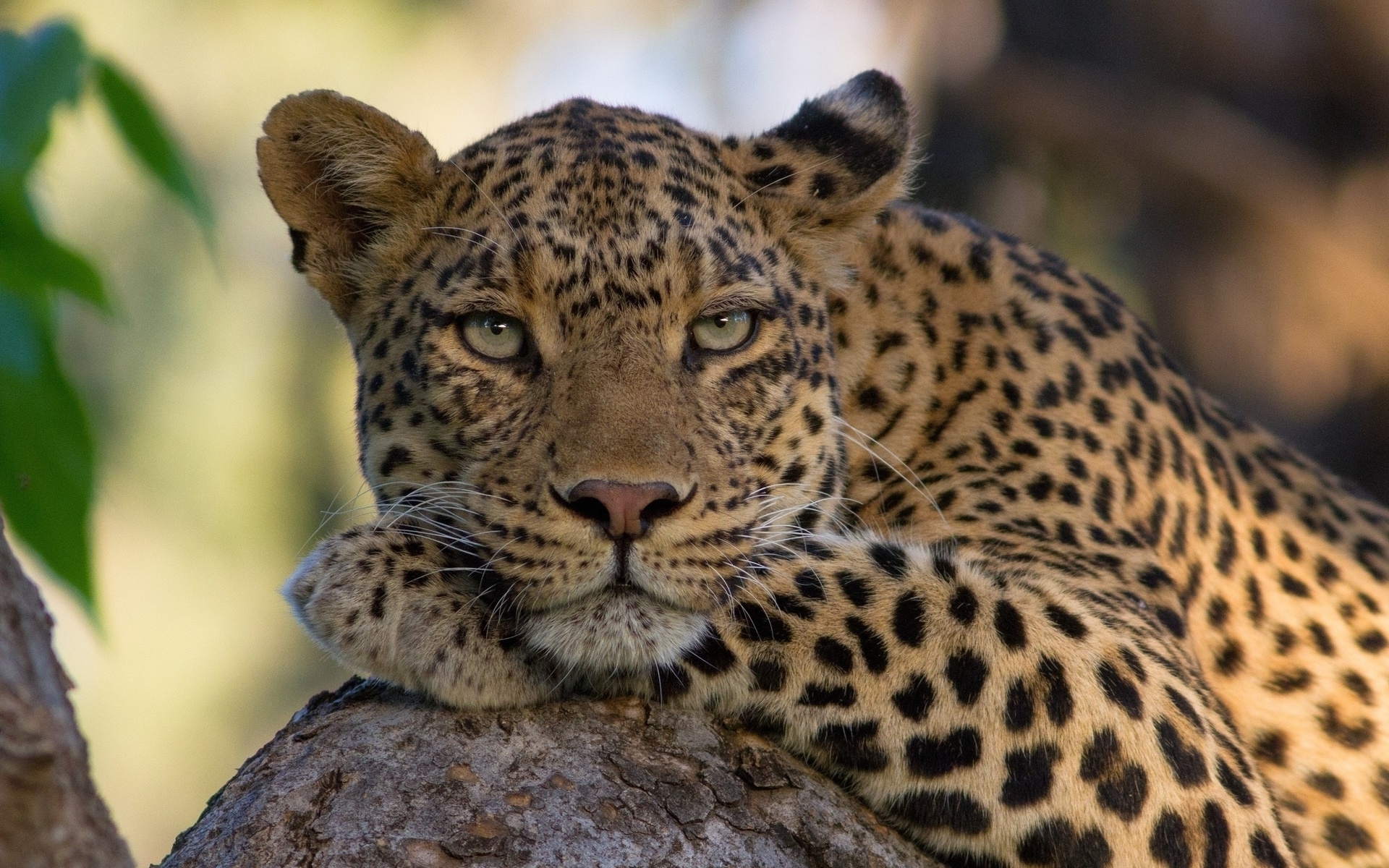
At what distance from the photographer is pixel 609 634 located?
181 inches

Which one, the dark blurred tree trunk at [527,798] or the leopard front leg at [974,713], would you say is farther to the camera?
the leopard front leg at [974,713]

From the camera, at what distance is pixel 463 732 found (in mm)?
4469

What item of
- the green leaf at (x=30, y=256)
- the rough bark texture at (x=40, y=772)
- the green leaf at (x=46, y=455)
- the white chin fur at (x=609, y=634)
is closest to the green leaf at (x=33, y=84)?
the green leaf at (x=30, y=256)

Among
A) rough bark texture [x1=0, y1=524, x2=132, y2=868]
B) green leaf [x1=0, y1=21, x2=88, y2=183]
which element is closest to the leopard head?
rough bark texture [x1=0, y1=524, x2=132, y2=868]

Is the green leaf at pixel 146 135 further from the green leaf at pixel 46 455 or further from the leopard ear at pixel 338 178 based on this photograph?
the leopard ear at pixel 338 178

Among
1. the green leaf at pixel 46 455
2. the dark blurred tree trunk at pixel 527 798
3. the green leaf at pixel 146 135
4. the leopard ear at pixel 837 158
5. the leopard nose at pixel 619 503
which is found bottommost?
the dark blurred tree trunk at pixel 527 798

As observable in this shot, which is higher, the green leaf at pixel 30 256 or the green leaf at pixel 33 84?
the green leaf at pixel 33 84

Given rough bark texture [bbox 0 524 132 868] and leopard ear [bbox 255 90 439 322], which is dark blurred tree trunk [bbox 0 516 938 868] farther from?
leopard ear [bbox 255 90 439 322]

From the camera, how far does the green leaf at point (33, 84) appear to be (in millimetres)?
2516

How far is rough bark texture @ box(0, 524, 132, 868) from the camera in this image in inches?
103

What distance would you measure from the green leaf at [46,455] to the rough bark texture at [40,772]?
0.54ft

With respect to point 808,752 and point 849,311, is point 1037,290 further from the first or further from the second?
point 808,752

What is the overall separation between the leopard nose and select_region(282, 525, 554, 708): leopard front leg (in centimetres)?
48

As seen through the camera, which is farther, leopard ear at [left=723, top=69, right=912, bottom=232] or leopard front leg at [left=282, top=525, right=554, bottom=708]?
leopard ear at [left=723, top=69, right=912, bottom=232]
